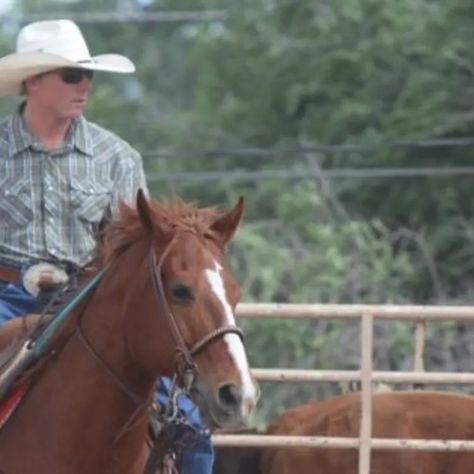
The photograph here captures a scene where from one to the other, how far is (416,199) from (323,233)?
107 inches

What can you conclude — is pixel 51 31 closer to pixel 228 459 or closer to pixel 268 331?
pixel 228 459

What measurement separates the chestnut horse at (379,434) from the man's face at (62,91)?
2085 millimetres

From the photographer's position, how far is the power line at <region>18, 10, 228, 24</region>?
33.1 m

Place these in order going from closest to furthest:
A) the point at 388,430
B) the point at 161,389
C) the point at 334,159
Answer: the point at 161,389 < the point at 388,430 < the point at 334,159

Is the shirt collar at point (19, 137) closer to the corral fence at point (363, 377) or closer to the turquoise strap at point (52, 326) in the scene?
the turquoise strap at point (52, 326)

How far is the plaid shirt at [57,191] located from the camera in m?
6.90

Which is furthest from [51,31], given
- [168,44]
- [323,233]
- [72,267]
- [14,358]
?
[168,44]

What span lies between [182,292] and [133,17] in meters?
31.2

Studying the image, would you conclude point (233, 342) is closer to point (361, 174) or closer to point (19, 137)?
point (19, 137)

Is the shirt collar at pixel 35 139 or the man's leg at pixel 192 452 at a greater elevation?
the shirt collar at pixel 35 139

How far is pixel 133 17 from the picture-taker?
36.8m

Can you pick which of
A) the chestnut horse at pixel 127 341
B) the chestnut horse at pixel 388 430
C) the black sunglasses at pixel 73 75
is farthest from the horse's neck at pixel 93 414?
the chestnut horse at pixel 388 430

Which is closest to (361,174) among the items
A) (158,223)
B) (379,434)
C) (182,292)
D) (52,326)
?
(379,434)

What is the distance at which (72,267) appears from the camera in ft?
22.7
